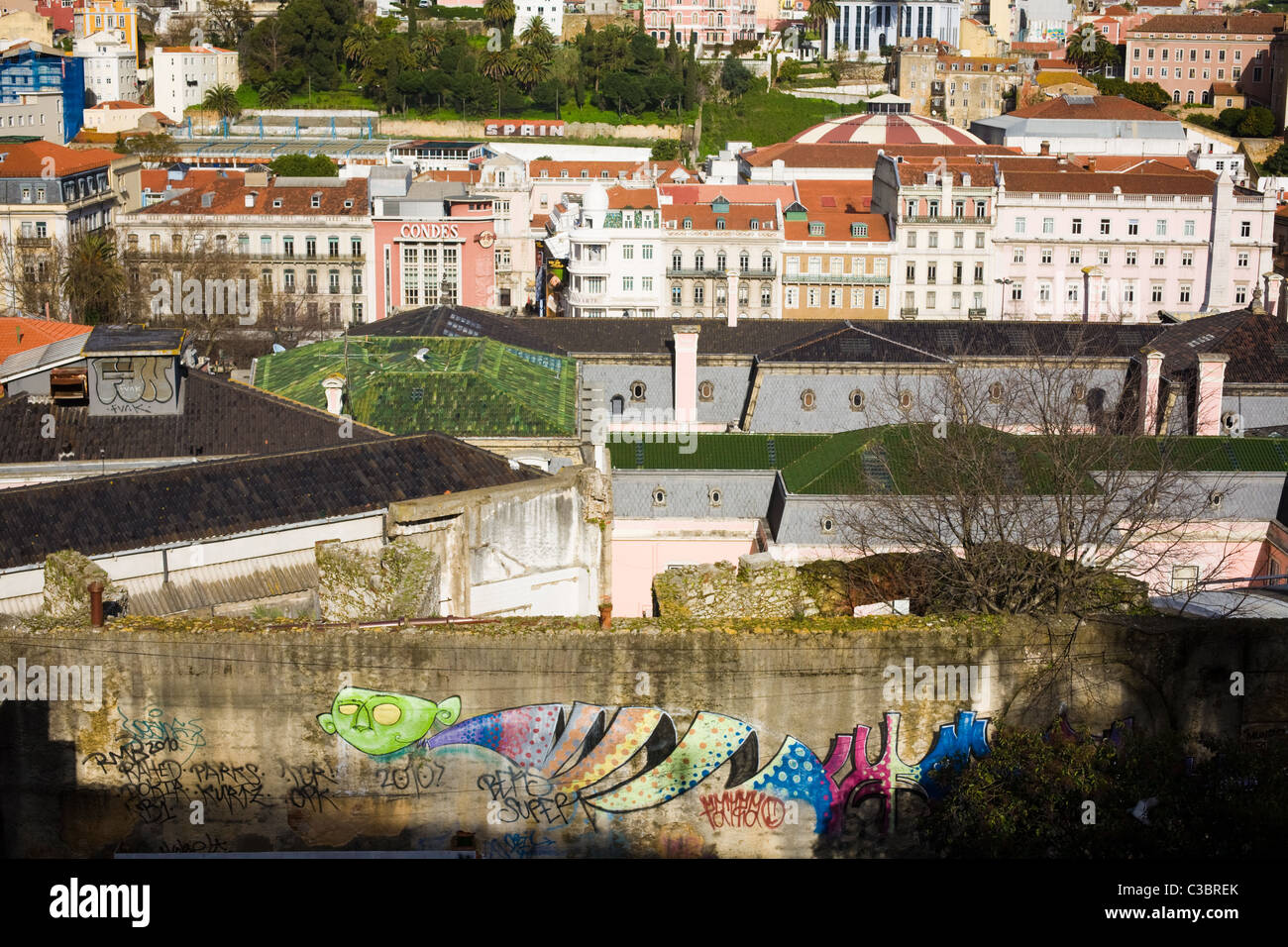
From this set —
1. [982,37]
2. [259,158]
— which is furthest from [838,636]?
[982,37]

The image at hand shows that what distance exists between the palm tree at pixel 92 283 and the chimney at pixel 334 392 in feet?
136

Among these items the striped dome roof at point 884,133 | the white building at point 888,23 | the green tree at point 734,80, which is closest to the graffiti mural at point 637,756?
the striped dome roof at point 884,133

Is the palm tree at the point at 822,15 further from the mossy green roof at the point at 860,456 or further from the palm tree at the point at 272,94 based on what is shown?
the mossy green roof at the point at 860,456

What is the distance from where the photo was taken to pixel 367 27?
153625 millimetres

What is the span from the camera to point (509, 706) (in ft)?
77.5

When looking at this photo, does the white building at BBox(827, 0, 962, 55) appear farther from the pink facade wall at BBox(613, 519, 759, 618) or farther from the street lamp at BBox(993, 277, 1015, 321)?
the pink facade wall at BBox(613, 519, 759, 618)

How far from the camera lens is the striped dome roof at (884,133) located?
119250 millimetres

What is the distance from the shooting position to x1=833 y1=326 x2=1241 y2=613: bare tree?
100 feet

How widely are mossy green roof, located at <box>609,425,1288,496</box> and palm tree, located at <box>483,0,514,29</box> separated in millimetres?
125603

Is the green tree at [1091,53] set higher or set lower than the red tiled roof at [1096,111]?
higher

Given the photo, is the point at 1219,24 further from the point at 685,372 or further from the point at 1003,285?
the point at 685,372

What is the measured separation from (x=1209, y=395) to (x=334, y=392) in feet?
72.9
